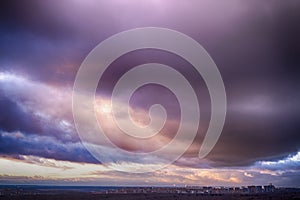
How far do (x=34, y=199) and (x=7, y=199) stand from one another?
37.5ft

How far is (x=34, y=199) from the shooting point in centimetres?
13425

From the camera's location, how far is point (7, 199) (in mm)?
126250
